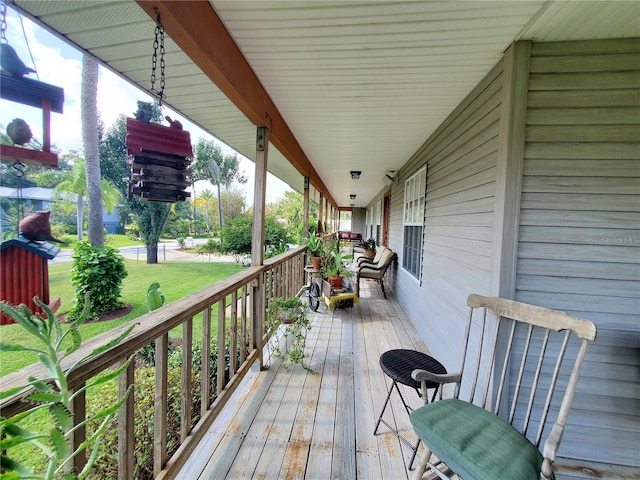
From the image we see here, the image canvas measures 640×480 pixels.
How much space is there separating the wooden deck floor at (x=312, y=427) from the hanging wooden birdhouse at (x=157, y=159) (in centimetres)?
153

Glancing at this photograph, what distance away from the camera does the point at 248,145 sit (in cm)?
385

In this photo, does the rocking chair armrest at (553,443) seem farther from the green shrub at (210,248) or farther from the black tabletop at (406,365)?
the green shrub at (210,248)

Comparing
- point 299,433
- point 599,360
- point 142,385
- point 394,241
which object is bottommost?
point 299,433

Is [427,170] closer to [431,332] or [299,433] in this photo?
[431,332]

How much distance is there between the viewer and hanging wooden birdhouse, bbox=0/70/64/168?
1.05m

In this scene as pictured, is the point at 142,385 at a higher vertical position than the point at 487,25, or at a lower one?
lower

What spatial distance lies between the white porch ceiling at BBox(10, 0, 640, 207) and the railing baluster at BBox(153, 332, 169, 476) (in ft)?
5.31

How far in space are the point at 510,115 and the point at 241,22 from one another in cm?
169

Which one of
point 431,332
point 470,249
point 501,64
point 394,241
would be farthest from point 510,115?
point 394,241

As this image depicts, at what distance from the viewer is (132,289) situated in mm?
6680

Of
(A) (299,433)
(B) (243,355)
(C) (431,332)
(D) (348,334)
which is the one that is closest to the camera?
(A) (299,433)

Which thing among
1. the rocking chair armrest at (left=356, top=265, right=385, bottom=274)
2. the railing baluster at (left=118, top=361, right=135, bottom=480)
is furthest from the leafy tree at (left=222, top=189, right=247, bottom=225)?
the railing baluster at (left=118, top=361, right=135, bottom=480)

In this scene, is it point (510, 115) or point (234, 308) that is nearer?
point (510, 115)

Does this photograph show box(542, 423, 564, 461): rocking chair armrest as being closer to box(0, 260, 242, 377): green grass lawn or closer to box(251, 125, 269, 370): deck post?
box(251, 125, 269, 370): deck post
